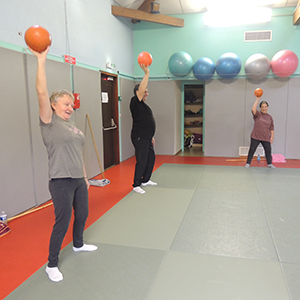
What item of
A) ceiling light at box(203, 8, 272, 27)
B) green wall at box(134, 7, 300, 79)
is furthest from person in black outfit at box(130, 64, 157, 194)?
ceiling light at box(203, 8, 272, 27)

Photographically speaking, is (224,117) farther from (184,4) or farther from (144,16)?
(144,16)

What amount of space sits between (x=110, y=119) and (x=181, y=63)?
2.28m

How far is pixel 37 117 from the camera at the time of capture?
379cm

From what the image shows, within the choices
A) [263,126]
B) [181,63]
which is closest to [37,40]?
[263,126]

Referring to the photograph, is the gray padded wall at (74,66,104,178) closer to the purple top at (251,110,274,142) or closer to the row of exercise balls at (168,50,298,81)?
the row of exercise balls at (168,50,298,81)

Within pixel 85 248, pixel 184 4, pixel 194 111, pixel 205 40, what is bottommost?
pixel 85 248

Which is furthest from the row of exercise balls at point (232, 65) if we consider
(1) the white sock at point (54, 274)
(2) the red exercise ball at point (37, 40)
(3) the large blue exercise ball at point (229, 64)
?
(1) the white sock at point (54, 274)

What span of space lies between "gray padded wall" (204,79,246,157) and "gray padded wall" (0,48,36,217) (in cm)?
502

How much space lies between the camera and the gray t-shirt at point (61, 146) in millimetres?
2090

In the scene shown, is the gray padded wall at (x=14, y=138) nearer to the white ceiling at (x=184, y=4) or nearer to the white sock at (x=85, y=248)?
the white sock at (x=85, y=248)

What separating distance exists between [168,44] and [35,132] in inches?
200

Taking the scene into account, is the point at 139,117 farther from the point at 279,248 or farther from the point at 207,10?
the point at 207,10

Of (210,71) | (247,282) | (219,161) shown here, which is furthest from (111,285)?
(210,71)

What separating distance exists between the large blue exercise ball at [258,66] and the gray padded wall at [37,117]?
14.2 ft
